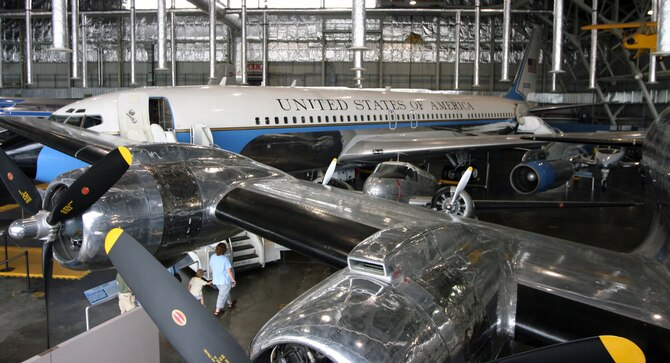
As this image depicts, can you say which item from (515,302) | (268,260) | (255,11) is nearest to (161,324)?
(515,302)

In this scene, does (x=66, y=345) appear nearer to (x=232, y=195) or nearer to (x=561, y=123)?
(x=232, y=195)

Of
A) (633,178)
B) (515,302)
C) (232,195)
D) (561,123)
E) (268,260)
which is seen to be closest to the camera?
(515,302)

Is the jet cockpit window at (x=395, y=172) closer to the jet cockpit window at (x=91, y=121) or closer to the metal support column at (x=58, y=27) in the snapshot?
the jet cockpit window at (x=91, y=121)

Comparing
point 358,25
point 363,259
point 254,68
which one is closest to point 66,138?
point 358,25

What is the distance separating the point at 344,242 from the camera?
402 cm

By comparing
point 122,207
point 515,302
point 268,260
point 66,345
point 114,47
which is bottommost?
point 268,260

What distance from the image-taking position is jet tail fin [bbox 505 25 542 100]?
24.5 m

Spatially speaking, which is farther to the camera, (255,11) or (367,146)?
(255,11)

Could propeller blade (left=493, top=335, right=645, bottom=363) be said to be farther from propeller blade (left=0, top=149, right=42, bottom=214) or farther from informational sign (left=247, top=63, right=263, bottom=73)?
informational sign (left=247, top=63, right=263, bottom=73)

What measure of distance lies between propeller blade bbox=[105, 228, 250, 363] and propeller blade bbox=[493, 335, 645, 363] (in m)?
1.36

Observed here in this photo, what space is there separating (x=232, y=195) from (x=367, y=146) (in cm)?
1017

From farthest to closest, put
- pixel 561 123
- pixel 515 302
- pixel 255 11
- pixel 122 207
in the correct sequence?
pixel 561 123 < pixel 255 11 < pixel 122 207 < pixel 515 302

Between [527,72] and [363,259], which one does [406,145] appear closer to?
[363,259]

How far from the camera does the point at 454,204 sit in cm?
948
